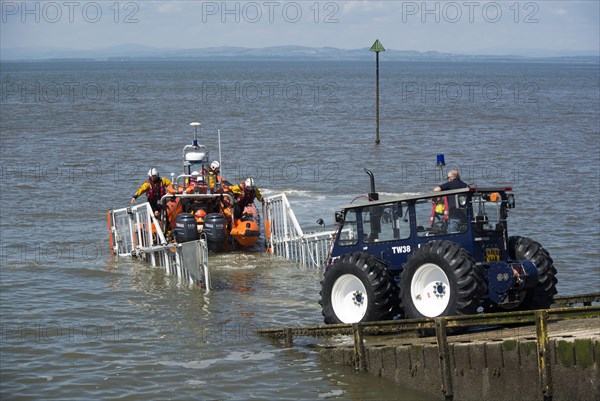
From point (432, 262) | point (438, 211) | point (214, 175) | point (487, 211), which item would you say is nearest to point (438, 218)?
point (438, 211)

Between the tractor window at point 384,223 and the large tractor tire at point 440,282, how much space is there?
0.77 m

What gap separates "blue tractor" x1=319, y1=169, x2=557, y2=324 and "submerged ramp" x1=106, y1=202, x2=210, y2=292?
4016 millimetres

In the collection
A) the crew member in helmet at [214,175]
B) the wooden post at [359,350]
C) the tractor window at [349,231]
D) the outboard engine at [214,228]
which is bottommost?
the wooden post at [359,350]

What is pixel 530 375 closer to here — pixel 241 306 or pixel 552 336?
pixel 552 336

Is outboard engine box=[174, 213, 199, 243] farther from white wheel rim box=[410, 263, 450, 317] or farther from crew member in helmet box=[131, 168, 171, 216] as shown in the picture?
white wheel rim box=[410, 263, 450, 317]

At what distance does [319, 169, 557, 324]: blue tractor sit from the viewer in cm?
1072

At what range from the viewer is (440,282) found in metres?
10.9

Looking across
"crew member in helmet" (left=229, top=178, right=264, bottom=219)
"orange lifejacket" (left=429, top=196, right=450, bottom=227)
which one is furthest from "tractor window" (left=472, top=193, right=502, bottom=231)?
"crew member in helmet" (left=229, top=178, right=264, bottom=219)

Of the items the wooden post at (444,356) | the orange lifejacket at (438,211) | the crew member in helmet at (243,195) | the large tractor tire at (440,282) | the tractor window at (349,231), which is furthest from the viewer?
the crew member in helmet at (243,195)

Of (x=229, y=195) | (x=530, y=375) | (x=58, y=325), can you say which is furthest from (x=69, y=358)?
(x=229, y=195)

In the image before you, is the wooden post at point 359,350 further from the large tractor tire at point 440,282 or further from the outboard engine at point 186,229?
the outboard engine at point 186,229

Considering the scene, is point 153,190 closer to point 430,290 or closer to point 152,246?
point 152,246

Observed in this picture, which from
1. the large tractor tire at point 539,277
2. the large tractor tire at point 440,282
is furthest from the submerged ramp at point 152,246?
the large tractor tire at point 539,277

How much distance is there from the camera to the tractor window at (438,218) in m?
11.1
